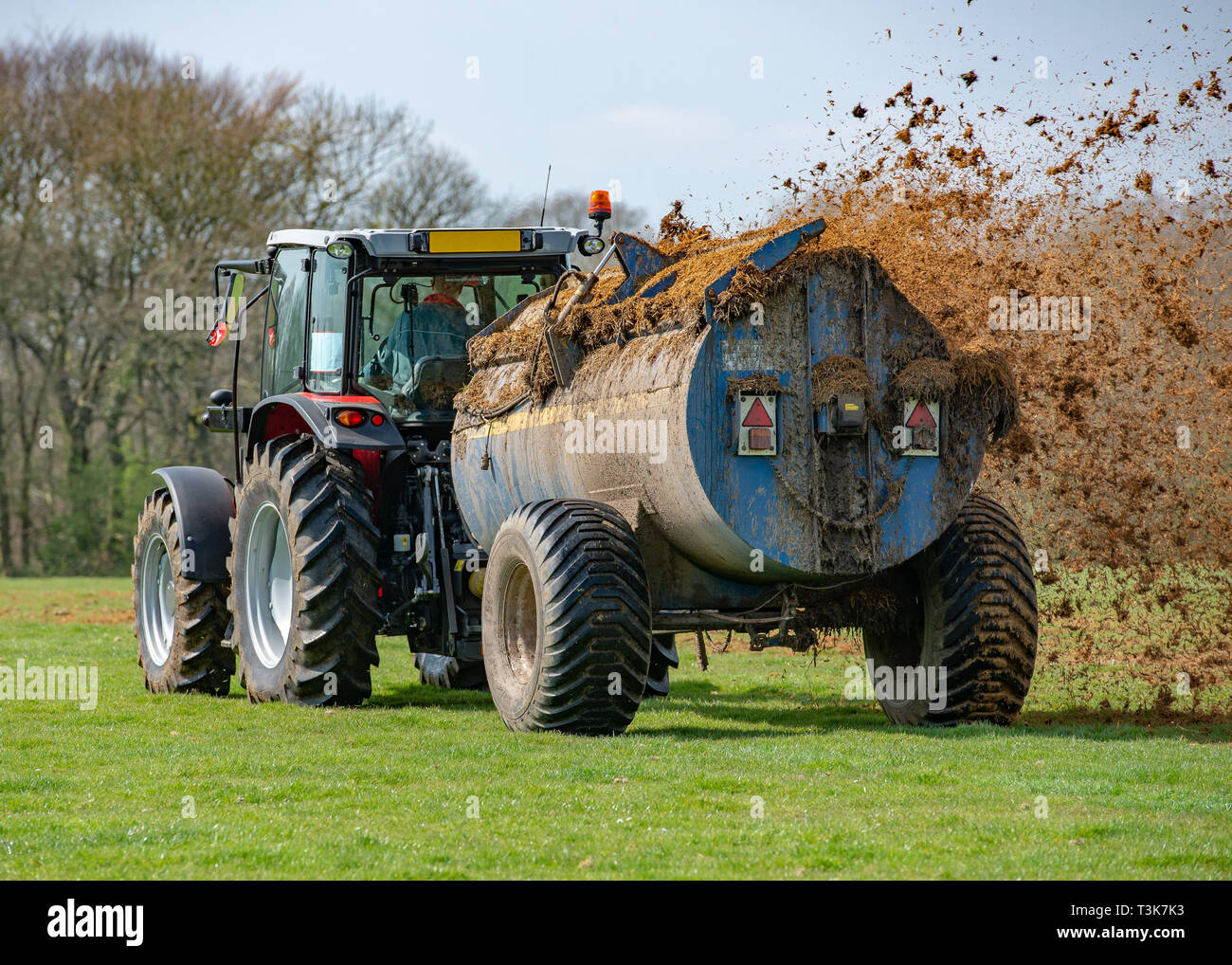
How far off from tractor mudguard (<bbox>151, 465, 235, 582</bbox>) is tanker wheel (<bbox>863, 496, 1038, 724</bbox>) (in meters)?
5.12

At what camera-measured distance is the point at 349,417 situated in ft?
31.1

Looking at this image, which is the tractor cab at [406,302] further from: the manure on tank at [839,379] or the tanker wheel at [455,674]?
the manure on tank at [839,379]

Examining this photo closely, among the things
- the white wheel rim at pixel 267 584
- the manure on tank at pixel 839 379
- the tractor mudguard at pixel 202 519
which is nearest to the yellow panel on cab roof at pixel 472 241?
the white wheel rim at pixel 267 584

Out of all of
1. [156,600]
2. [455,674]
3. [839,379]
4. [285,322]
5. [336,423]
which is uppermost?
[285,322]

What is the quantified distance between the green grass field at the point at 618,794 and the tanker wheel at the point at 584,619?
19cm

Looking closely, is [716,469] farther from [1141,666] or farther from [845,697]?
[1141,666]

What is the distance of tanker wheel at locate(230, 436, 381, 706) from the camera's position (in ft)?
29.4

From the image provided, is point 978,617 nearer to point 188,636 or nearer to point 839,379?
point 839,379

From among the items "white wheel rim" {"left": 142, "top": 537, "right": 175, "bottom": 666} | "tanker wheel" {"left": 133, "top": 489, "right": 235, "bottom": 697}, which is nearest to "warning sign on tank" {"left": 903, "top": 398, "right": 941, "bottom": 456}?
"tanker wheel" {"left": 133, "top": 489, "right": 235, "bottom": 697}

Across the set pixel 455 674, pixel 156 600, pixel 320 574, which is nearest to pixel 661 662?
pixel 455 674

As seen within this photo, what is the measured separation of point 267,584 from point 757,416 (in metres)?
4.20

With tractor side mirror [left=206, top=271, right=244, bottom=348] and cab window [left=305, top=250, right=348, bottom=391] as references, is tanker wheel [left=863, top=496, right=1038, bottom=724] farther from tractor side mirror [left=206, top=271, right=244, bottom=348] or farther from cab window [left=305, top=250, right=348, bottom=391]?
tractor side mirror [left=206, top=271, right=244, bottom=348]

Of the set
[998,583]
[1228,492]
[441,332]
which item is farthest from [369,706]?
[1228,492]
